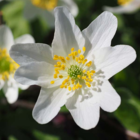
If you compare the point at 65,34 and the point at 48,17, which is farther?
the point at 48,17

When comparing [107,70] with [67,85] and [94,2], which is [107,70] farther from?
[94,2]

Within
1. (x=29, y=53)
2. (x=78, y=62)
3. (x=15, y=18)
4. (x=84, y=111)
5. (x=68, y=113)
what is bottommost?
(x=68, y=113)

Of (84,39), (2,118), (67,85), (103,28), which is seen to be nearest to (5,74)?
(2,118)

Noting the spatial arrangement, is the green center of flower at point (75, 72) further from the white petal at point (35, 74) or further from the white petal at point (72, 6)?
the white petal at point (72, 6)

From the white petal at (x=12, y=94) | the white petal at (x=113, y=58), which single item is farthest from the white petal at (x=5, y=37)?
the white petal at (x=113, y=58)

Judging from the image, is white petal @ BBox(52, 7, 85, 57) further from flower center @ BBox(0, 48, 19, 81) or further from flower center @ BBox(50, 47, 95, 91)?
flower center @ BBox(0, 48, 19, 81)

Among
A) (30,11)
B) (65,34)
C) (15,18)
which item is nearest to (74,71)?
(65,34)

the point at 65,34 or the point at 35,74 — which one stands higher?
the point at 65,34

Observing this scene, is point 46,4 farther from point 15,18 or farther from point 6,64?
point 6,64
